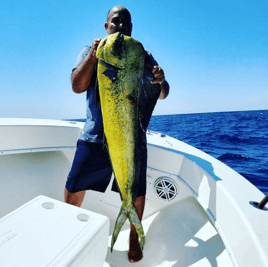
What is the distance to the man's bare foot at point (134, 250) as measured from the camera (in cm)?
199

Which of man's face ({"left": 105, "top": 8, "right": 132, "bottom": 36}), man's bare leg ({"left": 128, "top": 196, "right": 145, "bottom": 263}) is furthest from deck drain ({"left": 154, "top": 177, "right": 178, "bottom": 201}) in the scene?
man's face ({"left": 105, "top": 8, "right": 132, "bottom": 36})

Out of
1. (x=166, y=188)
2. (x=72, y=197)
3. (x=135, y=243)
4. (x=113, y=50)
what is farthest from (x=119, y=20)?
(x=135, y=243)

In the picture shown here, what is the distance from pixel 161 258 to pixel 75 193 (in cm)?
110

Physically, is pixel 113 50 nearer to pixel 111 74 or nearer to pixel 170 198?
pixel 111 74

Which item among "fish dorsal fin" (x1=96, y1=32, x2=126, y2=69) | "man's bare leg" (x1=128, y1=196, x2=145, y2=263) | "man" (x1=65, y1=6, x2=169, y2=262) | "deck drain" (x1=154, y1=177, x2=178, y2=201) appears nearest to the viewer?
"fish dorsal fin" (x1=96, y1=32, x2=126, y2=69)

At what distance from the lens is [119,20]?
1.46 meters

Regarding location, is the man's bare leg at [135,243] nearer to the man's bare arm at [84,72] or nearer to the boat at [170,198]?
the boat at [170,198]

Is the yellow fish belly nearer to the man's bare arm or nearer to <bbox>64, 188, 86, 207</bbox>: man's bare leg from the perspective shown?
the man's bare arm

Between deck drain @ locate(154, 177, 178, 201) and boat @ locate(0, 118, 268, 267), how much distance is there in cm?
1

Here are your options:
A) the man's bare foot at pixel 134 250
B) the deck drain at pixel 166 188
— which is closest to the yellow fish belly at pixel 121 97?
the man's bare foot at pixel 134 250

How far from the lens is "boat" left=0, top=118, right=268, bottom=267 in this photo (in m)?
1.25

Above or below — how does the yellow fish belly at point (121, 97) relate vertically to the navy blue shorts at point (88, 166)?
above

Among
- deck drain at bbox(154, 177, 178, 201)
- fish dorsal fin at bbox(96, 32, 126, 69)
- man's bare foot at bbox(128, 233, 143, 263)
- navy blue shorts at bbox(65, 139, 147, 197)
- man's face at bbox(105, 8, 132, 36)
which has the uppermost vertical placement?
man's face at bbox(105, 8, 132, 36)

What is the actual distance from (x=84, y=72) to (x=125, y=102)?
1.39ft
